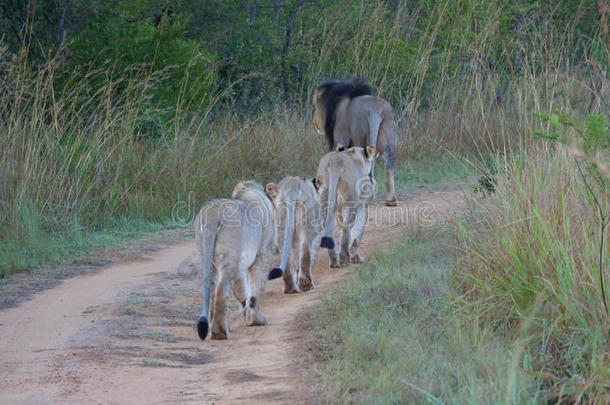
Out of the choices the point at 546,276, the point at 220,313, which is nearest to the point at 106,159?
the point at 220,313

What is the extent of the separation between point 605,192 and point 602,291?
1.12 metres

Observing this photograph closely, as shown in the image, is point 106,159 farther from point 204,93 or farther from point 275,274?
point 275,274

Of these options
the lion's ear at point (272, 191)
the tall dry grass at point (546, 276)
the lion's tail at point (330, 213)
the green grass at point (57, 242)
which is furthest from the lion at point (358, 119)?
the tall dry grass at point (546, 276)

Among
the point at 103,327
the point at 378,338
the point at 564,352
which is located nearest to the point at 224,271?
the point at 103,327

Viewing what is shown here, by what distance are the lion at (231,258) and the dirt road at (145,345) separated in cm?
17

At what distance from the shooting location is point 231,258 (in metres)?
6.53

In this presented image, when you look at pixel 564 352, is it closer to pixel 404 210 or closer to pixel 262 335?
pixel 262 335

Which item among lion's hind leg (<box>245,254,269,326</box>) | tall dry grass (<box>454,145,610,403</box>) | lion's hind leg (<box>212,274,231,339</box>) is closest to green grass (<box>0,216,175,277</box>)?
lion's hind leg (<box>245,254,269,326</box>)

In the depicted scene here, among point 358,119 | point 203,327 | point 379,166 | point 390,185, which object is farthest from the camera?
point 379,166

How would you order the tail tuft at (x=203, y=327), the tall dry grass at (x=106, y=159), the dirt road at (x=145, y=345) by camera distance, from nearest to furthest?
1. the dirt road at (x=145, y=345)
2. the tail tuft at (x=203, y=327)
3. the tall dry grass at (x=106, y=159)

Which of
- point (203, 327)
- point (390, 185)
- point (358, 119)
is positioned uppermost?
point (358, 119)

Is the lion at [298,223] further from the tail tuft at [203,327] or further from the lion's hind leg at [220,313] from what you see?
the tail tuft at [203,327]

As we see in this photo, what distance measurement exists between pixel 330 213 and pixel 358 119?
3.91 m

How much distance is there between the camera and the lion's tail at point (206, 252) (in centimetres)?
613
